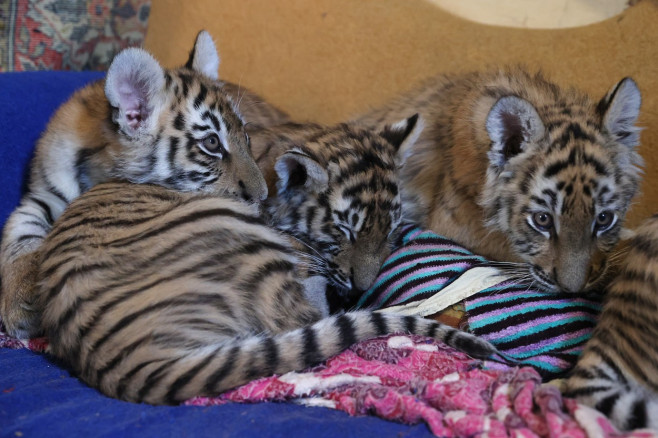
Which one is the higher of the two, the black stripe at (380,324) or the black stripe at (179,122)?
the black stripe at (179,122)

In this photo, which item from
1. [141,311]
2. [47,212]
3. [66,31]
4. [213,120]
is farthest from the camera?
[66,31]

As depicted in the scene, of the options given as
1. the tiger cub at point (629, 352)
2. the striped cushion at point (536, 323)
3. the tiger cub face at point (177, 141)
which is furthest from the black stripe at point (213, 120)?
the tiger cub at point (629, 352)

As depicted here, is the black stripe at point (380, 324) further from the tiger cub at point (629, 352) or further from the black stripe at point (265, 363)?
the tiger cub at point (629, 352)

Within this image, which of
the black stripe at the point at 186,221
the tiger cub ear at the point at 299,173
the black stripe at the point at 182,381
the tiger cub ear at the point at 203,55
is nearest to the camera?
the black stripe at the point at 182,381

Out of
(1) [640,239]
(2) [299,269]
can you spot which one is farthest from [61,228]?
(1) [640,239]

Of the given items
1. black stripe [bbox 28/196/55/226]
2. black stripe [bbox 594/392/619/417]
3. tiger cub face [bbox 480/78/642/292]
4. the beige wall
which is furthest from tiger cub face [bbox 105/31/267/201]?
black stripe [bbox 594/392/619/417]

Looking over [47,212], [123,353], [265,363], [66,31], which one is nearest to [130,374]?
[123,353]

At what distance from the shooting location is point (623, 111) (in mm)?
1857

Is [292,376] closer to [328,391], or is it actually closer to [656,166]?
[328,391]

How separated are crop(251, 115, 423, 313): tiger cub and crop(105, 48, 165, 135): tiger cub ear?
1.61ft

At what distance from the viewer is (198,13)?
3000 mm

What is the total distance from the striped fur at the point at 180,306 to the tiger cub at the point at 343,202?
0.72 ft

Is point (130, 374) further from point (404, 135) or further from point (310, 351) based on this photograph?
point (404, 135)

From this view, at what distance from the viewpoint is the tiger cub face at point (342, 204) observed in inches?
80.7
